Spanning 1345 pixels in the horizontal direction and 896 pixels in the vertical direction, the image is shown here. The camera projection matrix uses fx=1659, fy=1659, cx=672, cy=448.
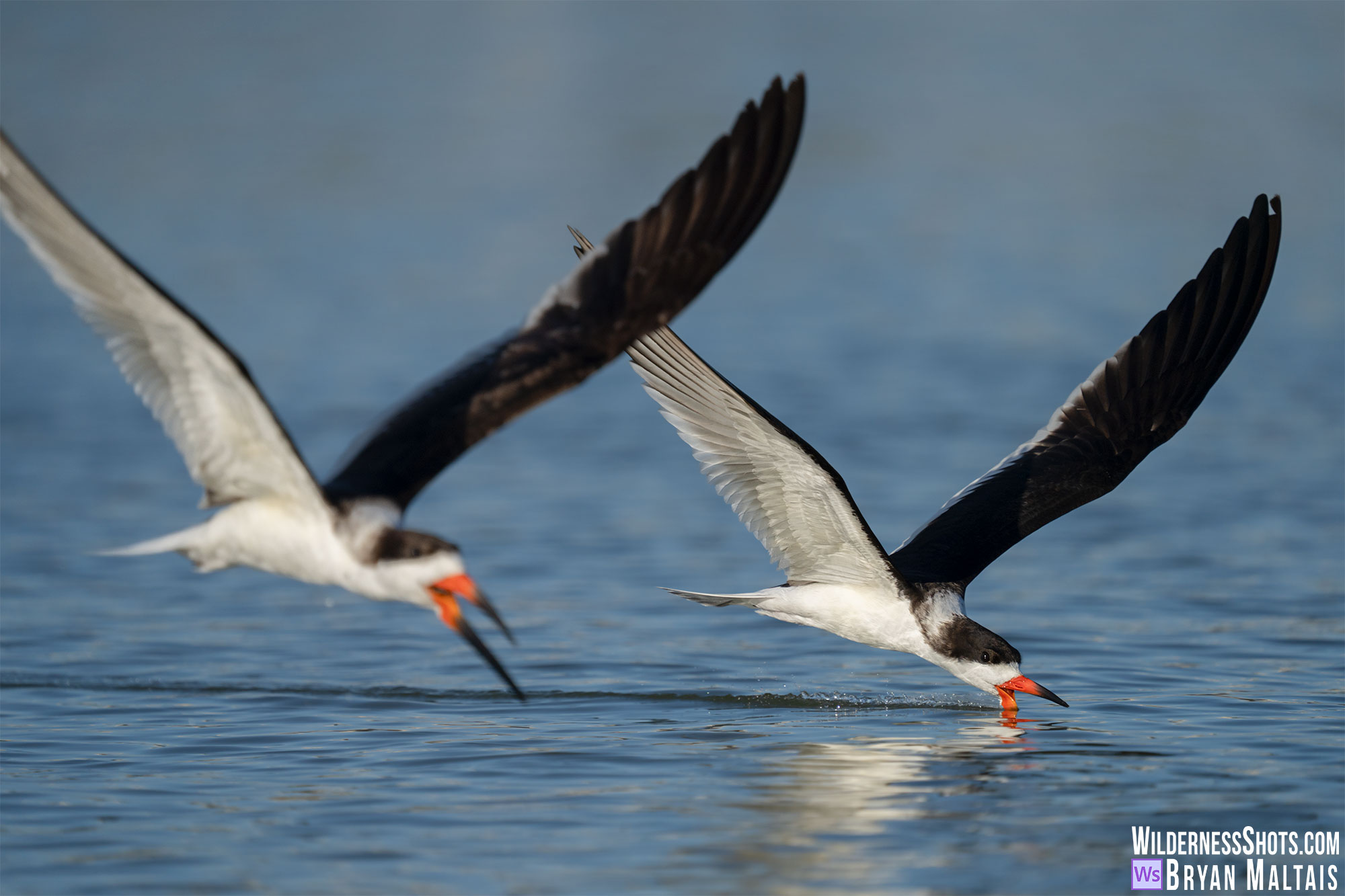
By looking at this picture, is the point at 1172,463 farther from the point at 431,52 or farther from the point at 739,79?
the point at 431,52

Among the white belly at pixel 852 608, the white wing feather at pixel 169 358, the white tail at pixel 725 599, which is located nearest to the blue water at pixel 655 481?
the white belly at pixel 852 608

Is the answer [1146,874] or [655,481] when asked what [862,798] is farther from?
[655,481]

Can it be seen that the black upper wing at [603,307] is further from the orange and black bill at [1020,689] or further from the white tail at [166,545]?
the orange and black bill at [1020,689]

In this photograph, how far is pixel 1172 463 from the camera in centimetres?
1453

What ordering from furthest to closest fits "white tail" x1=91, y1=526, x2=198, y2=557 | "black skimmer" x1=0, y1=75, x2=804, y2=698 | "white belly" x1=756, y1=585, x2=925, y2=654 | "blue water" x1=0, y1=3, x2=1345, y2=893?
1. "white belly" x1=756, y1=585, x2=925, y2=654
2. "blue water" x1=0, y1=3, x2=1345, y2=893
3. "white tail" x1=91, y1=526, x2=198, y2=557
4. "black skimmer" x1=0, y1=75, x2=804, y2=698

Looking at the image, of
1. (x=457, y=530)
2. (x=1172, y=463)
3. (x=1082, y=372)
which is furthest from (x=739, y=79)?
(x=457, y=530)

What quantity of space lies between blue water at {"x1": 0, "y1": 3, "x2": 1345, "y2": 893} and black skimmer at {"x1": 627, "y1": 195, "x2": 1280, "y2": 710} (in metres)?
0.55

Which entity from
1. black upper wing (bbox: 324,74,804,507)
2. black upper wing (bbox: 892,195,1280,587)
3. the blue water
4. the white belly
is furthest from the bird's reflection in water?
black upper wing (bbox: 324,74,804,507)

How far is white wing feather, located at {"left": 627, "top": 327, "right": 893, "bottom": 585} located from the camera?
7.32 meters

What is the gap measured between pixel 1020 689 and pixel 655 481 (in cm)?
645

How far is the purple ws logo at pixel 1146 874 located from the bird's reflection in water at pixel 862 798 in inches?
26.5

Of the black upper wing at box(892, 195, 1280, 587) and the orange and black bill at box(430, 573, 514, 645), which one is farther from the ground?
the black upper wing at box(892, 195, 1280, 587)

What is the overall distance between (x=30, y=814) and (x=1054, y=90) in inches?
1162

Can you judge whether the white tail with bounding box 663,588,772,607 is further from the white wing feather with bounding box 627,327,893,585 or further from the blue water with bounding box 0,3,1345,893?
the blue water with bounding box 0,3,1345,893
